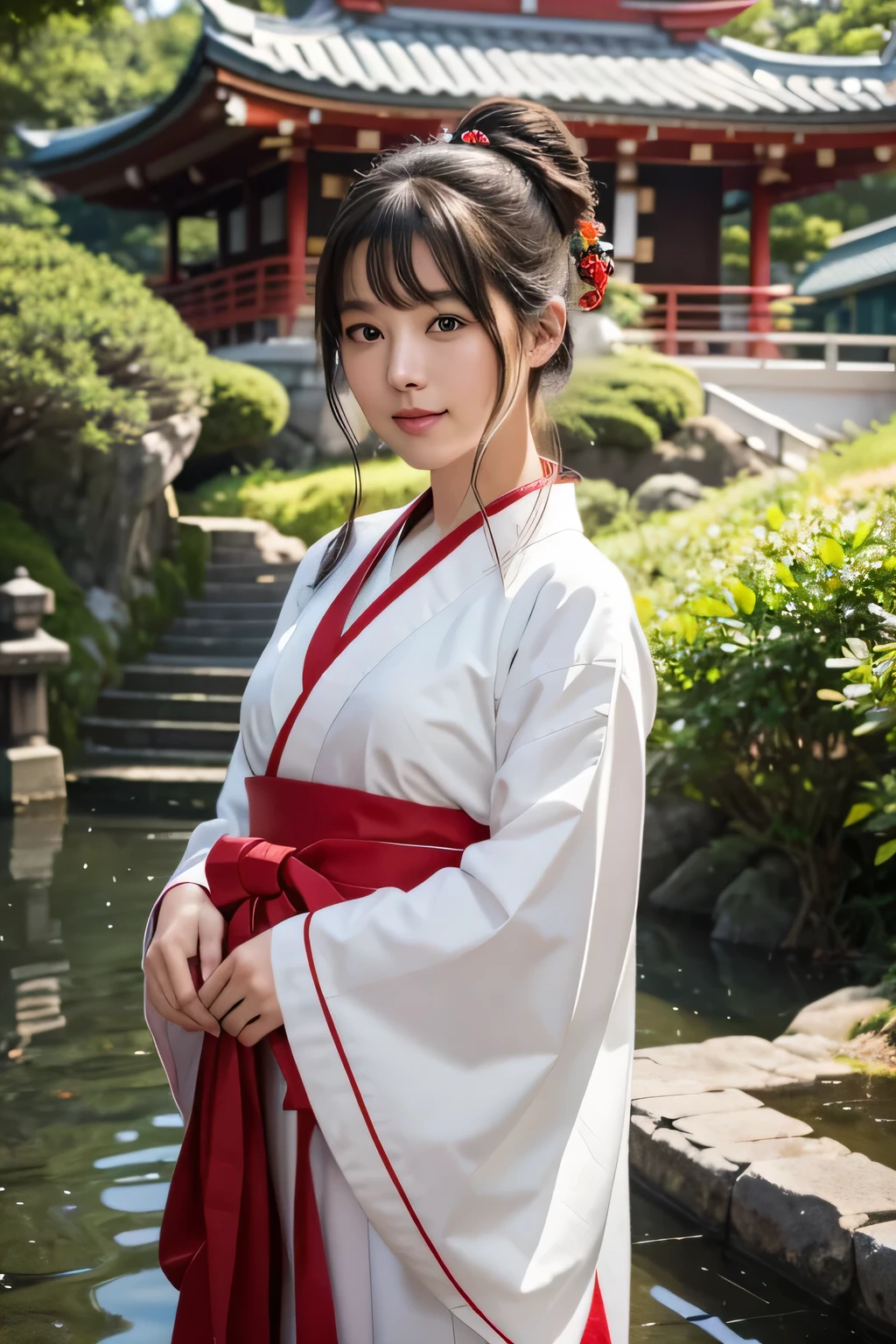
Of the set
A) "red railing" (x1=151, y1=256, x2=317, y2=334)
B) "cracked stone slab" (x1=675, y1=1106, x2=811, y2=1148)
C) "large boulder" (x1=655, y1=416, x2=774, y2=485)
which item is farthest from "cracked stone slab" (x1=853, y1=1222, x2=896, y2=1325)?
"red railing" (x1=151, y1=256, x2=317, y2=334)

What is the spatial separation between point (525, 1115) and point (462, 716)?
419 millimetres

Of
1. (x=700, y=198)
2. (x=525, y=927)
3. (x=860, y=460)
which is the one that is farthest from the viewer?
(x=700, y=198)

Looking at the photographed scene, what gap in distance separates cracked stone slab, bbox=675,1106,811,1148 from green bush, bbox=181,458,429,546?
9.23m

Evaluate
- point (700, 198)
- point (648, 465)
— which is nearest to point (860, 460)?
point (648, 465)

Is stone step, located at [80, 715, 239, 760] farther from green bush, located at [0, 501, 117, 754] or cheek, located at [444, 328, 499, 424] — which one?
cheek, located at [444, 328, 499, 424]

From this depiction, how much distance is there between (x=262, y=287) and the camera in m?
15.1

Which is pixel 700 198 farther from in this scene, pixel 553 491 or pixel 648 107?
pixel 553 491

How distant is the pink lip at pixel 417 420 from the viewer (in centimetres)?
147

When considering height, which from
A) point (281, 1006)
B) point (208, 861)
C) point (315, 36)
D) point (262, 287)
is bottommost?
point (281, 1006)

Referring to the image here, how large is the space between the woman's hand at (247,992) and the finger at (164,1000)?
6 centimetres

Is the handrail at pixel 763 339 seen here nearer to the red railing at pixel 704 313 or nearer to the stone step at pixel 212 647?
the red railing at pixel 704 313

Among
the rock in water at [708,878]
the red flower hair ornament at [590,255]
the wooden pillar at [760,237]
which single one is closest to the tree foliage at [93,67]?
the wooden pillar at [760,237]

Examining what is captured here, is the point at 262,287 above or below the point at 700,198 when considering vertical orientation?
below

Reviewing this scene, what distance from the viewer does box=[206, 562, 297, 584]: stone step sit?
1140 centimetres
